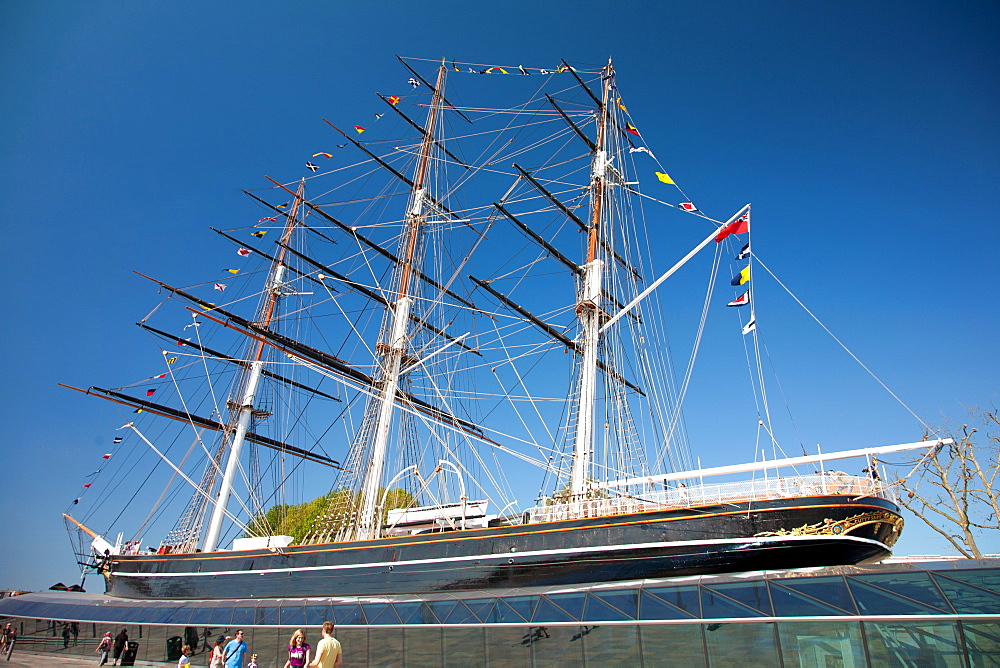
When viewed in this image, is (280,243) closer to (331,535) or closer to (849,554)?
(331,535)

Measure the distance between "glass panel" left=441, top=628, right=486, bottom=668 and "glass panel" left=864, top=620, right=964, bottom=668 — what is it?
598 cm

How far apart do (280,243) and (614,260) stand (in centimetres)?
2125

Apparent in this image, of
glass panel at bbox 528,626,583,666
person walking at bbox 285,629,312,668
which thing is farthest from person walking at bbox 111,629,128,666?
glass panel at bbox 528,626,583,666

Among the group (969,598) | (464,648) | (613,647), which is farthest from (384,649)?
(969,598)

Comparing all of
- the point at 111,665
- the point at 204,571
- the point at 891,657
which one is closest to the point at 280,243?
the point at 204,571

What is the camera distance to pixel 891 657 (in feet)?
23.5

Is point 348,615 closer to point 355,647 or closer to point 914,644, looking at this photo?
point 355,647

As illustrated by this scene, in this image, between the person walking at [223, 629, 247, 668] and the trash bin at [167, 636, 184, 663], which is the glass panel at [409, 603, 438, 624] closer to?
the person walking at [223, 629, 247, 668]

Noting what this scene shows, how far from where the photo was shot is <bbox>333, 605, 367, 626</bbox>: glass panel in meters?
12.3

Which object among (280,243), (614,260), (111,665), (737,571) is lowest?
(111,665)

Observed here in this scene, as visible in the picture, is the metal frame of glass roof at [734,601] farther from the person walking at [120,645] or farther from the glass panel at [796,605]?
the person walking at [120,645]

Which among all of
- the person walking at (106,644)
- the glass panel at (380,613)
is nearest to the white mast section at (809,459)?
the glass panel at (380,613)

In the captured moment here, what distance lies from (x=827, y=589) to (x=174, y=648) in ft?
49.9

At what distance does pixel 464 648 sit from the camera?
10000mm
